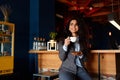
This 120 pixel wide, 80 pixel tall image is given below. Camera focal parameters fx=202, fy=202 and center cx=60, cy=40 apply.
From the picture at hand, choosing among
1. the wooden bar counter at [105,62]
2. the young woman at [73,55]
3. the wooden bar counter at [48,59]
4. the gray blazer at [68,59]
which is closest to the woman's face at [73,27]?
the young woman at [73,55]

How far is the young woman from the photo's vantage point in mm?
2617

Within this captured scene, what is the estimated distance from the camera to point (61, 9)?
8016 millimetres

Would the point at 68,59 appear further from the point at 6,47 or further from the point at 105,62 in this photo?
the point at 6,47

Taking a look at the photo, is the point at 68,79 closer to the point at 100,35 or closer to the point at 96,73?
the point at 96,73

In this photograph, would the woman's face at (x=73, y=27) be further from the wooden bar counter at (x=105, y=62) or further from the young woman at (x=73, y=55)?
the wooden bar counter at (x=105, y=62)

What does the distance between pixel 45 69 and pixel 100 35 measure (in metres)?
7.02

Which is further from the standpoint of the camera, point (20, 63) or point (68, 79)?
point (20, 63)

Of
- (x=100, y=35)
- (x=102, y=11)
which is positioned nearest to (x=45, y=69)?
(x=102, y=11)

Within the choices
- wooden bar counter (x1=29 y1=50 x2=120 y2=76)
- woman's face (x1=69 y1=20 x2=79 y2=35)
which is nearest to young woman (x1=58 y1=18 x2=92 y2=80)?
woman's face (x1=69 y1=20 x2=79 y2=35)

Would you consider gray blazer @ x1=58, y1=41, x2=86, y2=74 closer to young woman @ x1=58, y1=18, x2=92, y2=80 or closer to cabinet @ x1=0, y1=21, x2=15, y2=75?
young woman @ x1=58, y1=18, x2=92, y2=80

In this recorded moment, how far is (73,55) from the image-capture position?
2695 millimetres

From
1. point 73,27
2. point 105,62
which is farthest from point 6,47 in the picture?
point 105,62

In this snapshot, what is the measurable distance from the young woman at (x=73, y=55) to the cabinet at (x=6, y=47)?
150cm

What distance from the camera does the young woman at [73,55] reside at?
8.59ft
